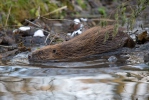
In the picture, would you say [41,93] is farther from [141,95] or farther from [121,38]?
[121,38]

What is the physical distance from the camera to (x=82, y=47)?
16.2 feet

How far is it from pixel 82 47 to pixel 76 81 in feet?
5.01

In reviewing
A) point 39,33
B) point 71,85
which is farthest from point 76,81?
point 39,33

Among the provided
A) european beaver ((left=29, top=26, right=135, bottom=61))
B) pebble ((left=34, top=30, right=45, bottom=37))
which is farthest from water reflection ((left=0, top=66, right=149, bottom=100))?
pebble ((left=34, top=30, right=45, bottom=37))

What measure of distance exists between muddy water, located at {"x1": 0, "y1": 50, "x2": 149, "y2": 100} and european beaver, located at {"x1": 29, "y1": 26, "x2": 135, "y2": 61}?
0.33 m

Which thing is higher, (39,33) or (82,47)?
(39,33)

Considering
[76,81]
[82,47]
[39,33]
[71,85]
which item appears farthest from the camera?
[39,33]

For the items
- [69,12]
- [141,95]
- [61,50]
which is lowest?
[141,95]

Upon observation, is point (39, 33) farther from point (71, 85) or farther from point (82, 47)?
point (71, 85)

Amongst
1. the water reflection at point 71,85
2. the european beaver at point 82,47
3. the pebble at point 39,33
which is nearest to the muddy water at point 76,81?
the water reflection at point 71,85

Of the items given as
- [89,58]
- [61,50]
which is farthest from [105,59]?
[61,50]

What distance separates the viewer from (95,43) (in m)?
5.00

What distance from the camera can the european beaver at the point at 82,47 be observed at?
16.0 ft

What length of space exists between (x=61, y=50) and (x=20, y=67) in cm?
81
